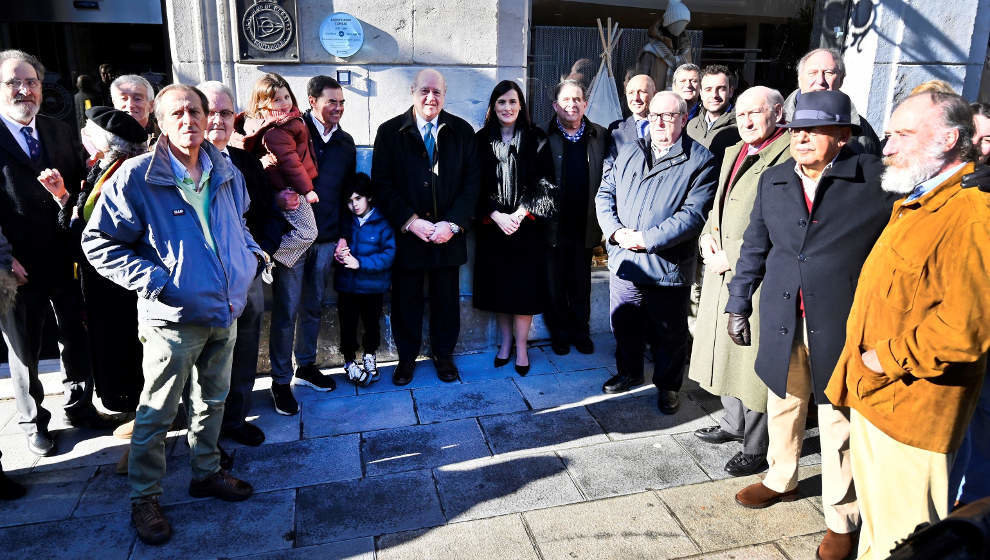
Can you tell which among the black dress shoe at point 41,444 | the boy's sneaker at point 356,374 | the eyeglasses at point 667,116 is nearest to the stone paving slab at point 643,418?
the boy's sneaker at point 356,374

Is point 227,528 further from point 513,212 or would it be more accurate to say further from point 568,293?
point 568,293

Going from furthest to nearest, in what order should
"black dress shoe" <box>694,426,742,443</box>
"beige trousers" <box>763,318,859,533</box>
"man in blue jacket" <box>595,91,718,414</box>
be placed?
"man in blue jacket" <box>595,91,718,414</box>, "black dress shoe" <box>694,426,742,443</box>, "beige trousers" <box>763,318,859,533</box>

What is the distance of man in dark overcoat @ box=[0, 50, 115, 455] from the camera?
11.8 ft

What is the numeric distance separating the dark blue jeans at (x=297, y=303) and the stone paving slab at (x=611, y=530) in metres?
2.03

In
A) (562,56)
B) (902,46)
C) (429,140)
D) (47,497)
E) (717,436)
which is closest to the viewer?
(47,497)

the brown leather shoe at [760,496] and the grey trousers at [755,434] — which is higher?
the grey trousers at [755,434]

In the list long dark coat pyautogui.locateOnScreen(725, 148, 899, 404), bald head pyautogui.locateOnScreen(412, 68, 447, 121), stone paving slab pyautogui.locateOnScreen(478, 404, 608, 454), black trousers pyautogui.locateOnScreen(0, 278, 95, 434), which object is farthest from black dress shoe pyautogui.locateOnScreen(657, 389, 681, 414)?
black trousers pyautogui.locateOnScreen(0, 278, 95, 434)

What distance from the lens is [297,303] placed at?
4441 mm

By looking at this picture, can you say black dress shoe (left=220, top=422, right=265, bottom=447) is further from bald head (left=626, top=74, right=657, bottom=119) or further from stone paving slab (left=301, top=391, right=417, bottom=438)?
bald head (left=626, top=74, right=657, bottom=119)

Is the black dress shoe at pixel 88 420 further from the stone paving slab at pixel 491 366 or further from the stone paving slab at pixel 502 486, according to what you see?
the stone paving slab at pixel 491 366

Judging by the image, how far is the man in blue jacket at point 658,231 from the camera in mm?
4141

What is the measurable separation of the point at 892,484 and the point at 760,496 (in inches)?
39.0

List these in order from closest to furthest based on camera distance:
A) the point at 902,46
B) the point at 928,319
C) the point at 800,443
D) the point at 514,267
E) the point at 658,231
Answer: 1. the point at 928,319
2. the point at 800,443
3. the point at 658,231
4. the point at 514,267
5. the point at 902,46

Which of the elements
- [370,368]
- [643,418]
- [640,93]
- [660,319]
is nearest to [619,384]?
[643,418]
